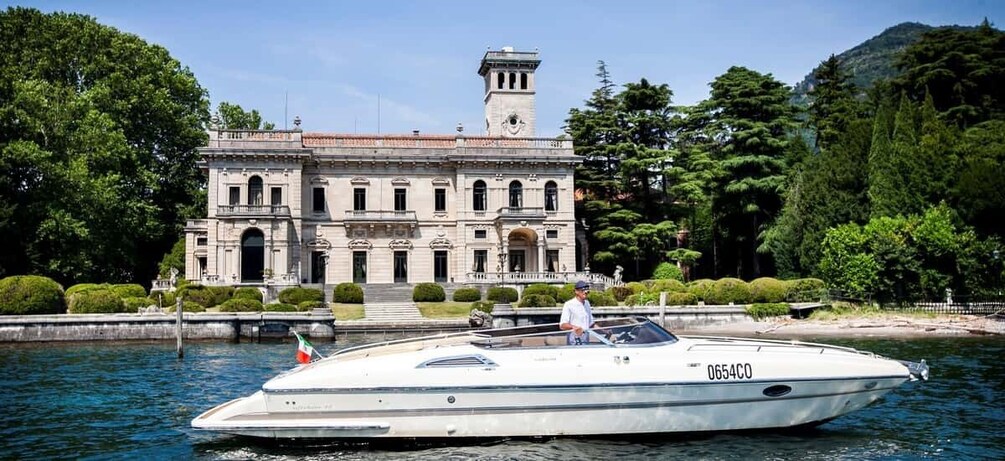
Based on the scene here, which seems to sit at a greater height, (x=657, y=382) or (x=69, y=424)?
(x=657, y=382)

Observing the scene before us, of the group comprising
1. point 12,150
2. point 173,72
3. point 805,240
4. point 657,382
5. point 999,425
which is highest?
point 173,72

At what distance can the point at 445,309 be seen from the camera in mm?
38031

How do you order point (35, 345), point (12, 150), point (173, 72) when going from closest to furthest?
point (35, 345), point (12, 150), point (173, 72)

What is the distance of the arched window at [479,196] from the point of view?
162 ft

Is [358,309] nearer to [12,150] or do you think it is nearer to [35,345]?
[35,345]

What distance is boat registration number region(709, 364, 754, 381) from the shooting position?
37.7 ft

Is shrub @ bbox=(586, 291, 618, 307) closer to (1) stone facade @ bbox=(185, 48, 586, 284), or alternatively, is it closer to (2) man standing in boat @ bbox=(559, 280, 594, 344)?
(1) stone facade @ bbox=(185, 48, 586, 284)

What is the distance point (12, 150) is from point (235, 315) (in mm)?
17151

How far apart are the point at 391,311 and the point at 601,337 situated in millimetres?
26265

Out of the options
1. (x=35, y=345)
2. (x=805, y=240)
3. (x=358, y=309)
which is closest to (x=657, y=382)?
(x=35, y=345)

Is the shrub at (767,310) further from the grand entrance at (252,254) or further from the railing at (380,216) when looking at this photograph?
the grand entrance at (252,254)

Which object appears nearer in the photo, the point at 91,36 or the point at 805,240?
the point at 805,240

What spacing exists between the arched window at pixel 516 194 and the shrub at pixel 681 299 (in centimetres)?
1504

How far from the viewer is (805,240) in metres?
40.5
